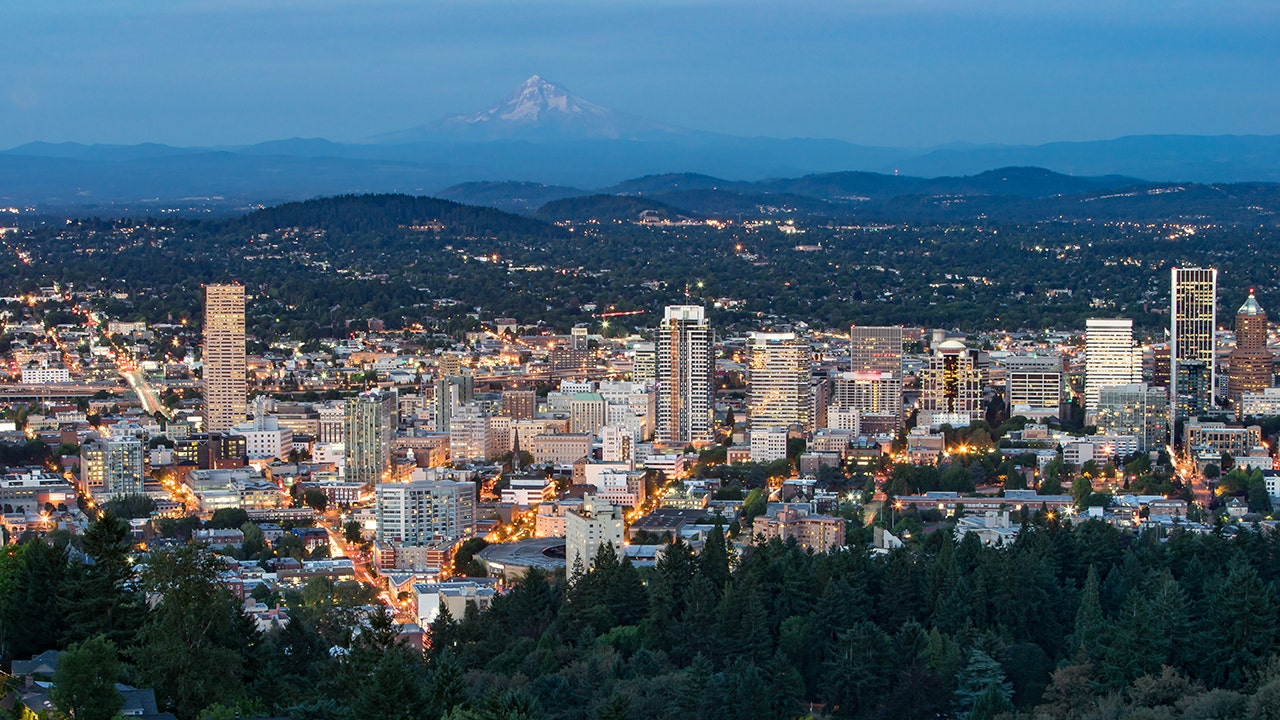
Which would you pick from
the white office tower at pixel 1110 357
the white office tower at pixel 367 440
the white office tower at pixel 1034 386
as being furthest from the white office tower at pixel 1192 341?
the white office tower at pixel 367 440

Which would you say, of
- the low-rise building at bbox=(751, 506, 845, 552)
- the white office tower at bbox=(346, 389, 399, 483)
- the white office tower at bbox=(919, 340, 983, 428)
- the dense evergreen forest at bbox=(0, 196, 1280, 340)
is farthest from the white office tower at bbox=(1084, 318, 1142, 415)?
the low-rise building at bbox=(751, 506, 845, 552)

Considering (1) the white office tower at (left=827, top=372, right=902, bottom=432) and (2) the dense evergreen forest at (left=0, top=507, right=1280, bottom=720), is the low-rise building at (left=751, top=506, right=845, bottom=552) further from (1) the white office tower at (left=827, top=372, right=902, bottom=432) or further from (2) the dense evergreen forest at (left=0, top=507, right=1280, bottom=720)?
(1) the white office tower at (left=827, top=372, right=902, bottom=432)

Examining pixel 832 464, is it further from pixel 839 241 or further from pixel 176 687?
pixel 839 241

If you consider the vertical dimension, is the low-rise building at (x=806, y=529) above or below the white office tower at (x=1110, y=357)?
below

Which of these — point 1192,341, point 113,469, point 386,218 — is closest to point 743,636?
point 113,469

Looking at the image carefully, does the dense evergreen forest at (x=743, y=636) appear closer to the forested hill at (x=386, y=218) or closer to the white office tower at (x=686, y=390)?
the white office tower at (x=686, y=390)

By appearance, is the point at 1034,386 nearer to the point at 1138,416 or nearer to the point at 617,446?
the point at 1138,416

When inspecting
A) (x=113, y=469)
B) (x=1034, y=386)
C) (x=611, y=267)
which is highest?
(x=611, y=267)
